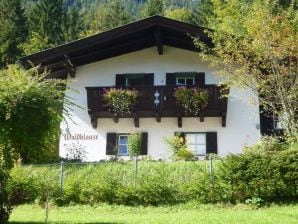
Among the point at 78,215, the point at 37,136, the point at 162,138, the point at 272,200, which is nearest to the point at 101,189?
the point at 78,215

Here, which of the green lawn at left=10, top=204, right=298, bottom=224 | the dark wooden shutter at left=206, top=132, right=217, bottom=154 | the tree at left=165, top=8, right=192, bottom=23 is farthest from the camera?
the tree at left=165, top=8, right=192, bottom=23

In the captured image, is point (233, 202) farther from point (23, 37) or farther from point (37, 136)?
point (23, 37)

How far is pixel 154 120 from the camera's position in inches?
866

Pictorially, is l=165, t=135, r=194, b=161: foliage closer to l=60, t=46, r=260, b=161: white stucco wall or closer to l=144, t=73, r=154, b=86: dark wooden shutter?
l=60, t=46, r=260, b=161: white stucco wall

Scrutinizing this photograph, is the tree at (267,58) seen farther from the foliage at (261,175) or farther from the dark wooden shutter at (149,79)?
the foliage at (261,175)

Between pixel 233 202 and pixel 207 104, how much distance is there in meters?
7.24

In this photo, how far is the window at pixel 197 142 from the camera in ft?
71.5

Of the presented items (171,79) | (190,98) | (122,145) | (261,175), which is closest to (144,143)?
(122,145)

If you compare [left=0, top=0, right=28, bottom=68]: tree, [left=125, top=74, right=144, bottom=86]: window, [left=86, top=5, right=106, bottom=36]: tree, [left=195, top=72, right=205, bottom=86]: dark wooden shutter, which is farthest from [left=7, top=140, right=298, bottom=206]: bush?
[left=86, top=5, right=106, bottom=36]: tree

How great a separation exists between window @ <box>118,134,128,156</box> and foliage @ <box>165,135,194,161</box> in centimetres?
201

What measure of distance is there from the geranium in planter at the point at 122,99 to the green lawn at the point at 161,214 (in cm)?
736

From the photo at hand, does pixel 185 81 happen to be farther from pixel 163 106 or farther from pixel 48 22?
pixel 48 22

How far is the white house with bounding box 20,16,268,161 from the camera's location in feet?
69.9

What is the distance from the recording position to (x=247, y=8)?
68.8 feet
